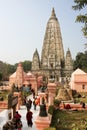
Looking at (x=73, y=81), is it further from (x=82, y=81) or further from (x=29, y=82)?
(x=29, y=82)

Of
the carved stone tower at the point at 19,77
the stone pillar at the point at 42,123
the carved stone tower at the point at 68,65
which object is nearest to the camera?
the stone pillar at the point at 42,123

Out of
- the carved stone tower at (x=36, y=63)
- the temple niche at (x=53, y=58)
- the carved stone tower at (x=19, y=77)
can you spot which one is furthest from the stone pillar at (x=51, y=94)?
the carved stone tower at (x=36, y=63)

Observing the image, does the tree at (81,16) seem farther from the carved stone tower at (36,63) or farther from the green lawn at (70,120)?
the carved stone tower at (36,63)

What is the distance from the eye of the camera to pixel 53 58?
9119 centimetres

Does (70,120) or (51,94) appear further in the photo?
(51,94)

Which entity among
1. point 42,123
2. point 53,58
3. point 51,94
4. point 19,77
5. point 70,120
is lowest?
point 70,120

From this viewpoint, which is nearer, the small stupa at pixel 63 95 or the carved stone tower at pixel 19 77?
the small stupa at pixel 63 95

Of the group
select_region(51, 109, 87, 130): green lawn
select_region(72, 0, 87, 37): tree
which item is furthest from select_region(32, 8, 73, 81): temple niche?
select_region(72, 0, 87, 37): tree

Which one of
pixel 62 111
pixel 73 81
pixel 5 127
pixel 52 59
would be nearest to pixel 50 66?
pixel 52 59

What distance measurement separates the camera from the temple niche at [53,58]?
91.1 m

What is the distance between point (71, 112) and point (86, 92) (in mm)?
21089

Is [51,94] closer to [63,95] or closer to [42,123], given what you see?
[63,95]

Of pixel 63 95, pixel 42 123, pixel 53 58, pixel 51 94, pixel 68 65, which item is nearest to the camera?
pixel 42 123

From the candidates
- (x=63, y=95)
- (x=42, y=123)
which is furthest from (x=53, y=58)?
(x=42, y=123)
